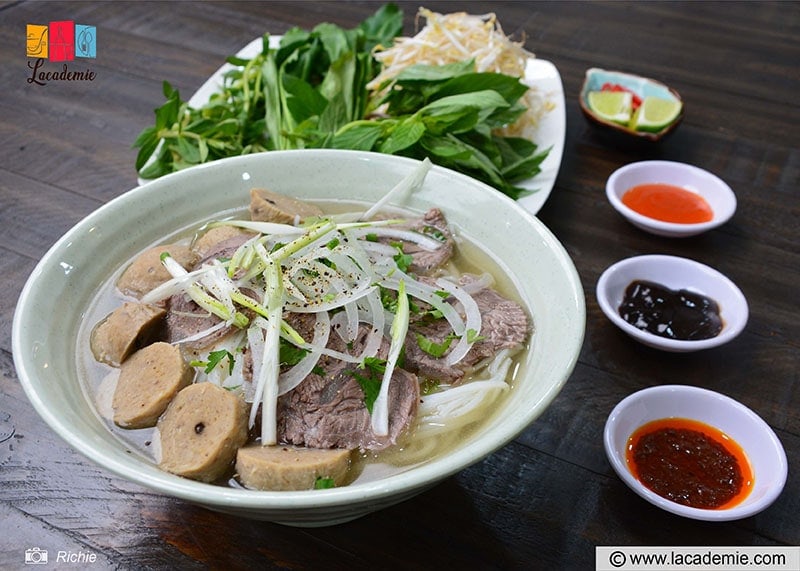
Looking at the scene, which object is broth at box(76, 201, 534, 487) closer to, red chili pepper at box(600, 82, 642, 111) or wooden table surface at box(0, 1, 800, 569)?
wooden table surface at box(0, 1, 800, 569)

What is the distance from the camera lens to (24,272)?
2199mm

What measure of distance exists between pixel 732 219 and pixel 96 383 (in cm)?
209

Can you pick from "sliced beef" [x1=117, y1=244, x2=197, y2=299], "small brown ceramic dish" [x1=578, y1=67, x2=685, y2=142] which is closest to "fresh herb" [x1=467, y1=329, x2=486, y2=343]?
"sliced beef" [x1=117, y1=244, x2=197, y2=299]

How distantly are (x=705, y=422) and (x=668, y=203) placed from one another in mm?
1036

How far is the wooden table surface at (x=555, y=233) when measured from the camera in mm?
1502

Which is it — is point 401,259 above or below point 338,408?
above

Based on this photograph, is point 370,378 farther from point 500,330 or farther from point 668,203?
point 668,203

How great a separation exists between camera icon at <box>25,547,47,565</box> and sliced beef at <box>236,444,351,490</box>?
485 mm

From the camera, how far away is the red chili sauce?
5.18 feet

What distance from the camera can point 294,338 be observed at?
4.70 ft

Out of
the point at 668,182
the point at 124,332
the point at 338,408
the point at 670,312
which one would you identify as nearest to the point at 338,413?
the point at 338,408

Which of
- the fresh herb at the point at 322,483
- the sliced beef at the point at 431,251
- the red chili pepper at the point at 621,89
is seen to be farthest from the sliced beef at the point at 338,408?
the red chili pepper at the point at 621,89

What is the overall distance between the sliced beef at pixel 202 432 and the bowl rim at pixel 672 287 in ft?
3.58

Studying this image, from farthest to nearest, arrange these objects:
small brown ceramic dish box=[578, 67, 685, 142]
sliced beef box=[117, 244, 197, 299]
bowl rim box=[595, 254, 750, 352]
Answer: small brown ceramic dish box=[578, 67, 685, 142]
bowl rim box=[595, 254, 750, 352]
sliced beef box=[117, 244, 197, 299]
